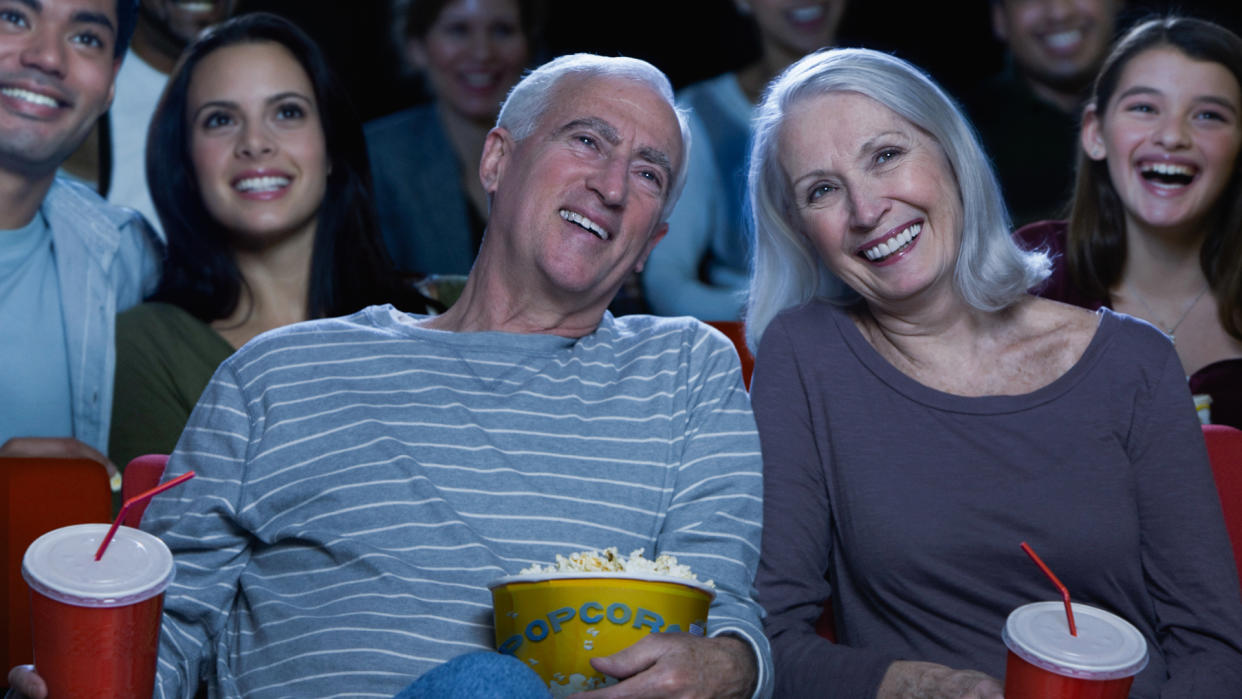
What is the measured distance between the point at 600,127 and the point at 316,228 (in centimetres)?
117

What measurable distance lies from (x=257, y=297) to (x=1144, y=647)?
6.68 ft

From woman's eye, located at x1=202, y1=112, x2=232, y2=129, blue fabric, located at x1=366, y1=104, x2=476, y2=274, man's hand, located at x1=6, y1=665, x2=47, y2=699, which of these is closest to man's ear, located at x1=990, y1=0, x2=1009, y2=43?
blue fabric, located at x1=366, y1=104, x2=476, y2=274

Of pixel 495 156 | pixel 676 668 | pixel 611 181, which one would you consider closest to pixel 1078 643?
pixel 676 668

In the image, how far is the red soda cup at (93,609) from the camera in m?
1.03

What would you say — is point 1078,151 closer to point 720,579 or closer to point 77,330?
point 720,579

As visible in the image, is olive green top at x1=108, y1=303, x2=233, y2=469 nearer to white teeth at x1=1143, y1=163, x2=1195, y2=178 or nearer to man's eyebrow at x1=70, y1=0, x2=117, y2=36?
man's eyebrow at x1=70, y1=0, x2=117, y2=36

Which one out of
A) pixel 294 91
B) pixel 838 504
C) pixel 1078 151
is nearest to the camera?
pixel 838 504

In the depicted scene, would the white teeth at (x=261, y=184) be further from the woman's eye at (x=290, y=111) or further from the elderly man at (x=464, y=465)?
the elderly man at (x=464, y=465)

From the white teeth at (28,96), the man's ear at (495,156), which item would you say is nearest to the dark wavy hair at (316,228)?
the white teeth at (28,96)

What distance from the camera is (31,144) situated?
2.50 meters

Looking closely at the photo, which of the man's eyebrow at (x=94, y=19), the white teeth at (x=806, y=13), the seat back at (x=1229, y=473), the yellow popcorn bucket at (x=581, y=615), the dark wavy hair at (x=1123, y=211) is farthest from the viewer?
the white teeth at (x=806, y=13)

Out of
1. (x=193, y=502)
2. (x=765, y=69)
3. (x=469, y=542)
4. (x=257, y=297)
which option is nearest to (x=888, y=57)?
(x=469, y=542)

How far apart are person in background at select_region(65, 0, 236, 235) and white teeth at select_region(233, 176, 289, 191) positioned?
0.79ft

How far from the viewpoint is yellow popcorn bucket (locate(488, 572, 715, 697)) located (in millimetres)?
1138
